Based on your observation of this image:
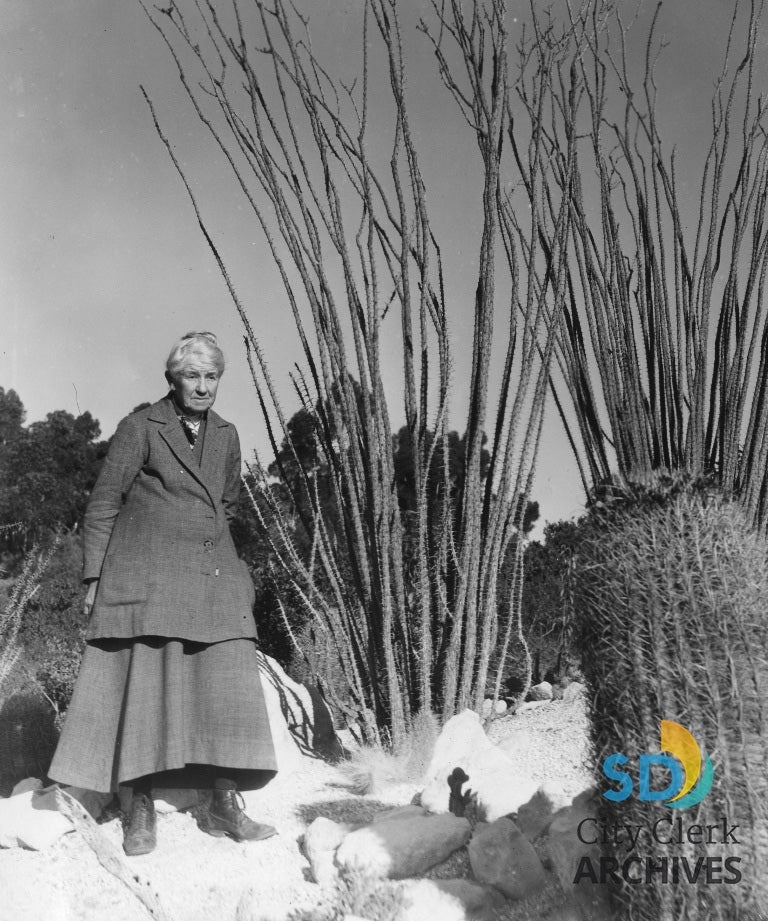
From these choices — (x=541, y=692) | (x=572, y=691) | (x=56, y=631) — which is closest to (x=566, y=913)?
(x=572, y=691)

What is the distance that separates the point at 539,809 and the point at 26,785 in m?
1.58

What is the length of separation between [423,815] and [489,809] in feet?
0.52

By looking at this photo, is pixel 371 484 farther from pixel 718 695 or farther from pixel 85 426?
pixel 85 426

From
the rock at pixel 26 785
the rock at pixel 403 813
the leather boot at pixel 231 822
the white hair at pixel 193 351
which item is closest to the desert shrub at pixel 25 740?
the rock at pixel 26 785

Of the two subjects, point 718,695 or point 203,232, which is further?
point 203,232

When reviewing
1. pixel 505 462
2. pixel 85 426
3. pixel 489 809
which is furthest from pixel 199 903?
pixel 85 426

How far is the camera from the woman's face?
7.07 ft

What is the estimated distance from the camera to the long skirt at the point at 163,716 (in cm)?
195

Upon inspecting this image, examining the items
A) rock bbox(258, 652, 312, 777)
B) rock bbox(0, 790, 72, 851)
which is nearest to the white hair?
rock bbox(258, 652, 312, 777)

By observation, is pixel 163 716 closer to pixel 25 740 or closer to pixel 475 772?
pixel 475 772

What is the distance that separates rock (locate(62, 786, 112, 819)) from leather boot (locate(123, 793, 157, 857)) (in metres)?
0.19

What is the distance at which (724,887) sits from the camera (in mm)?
1126

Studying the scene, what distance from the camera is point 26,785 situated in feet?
7.82

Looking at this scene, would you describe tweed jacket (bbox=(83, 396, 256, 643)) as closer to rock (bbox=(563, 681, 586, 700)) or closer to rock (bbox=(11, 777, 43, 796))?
rock (bbox=(11, 777, 43, 796))
